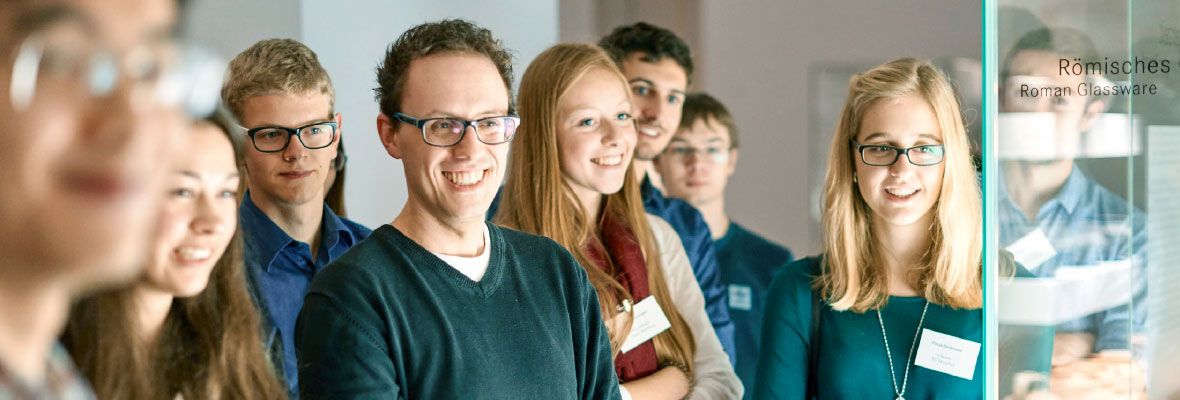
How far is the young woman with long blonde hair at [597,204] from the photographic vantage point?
7.23 ft


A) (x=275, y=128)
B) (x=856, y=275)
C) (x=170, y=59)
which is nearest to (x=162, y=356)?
(x=170, y=59)

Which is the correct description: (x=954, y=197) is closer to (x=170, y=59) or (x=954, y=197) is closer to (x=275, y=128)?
(x=275, y=128)

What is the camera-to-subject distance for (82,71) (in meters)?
0.42

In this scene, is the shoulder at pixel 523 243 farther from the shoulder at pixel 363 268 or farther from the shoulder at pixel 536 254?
the shoulder at pixel 363 268

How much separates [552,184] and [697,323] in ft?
1.84

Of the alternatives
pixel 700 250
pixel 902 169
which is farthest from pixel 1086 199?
pixel 700 250

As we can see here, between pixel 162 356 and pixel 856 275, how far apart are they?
1531 mm

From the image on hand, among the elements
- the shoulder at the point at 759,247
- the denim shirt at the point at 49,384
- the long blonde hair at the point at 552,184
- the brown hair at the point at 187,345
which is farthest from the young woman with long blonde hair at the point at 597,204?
the denim shirt at the point at 49,384

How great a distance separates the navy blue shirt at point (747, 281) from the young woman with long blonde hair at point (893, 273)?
4.74 ft

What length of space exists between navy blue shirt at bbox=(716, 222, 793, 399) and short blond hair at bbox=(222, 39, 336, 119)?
2.18 m

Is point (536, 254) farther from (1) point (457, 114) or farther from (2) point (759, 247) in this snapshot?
(2) point (759, 247)

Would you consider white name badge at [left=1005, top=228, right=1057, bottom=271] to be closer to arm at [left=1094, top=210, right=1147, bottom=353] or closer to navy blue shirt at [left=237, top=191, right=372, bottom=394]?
arm at [left=1094, top=210, right=1147, bottom=353]

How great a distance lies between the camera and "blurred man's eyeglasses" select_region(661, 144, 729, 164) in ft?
12.1

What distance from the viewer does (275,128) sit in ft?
6.17
